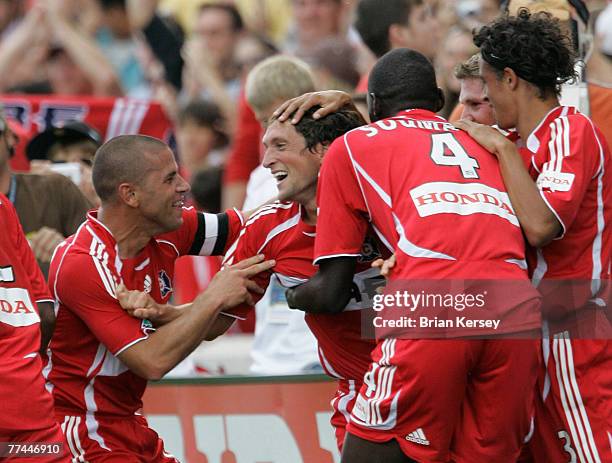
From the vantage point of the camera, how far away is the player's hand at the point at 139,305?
541 cm

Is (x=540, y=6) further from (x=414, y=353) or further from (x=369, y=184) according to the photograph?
(x=414, y=353)

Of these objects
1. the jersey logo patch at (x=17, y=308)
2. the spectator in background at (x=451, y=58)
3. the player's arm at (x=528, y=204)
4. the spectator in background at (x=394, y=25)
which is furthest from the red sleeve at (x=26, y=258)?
the spectator in background at (x=451, y=58)

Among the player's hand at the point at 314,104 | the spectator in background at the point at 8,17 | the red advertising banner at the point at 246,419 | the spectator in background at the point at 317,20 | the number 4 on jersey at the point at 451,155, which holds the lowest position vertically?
the red advertising banner at the point at 246,419

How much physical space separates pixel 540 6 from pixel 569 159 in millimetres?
1326

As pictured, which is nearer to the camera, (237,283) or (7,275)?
(7,275)

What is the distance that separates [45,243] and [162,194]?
137 centimetres

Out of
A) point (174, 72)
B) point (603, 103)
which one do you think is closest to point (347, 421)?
point (603, 103)

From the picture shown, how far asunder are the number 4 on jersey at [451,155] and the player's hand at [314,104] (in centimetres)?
69

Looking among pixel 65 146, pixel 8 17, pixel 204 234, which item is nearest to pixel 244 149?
pixel 65 146

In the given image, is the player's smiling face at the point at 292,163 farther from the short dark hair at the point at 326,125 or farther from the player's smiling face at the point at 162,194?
the player's smiling face at the point at 162,194

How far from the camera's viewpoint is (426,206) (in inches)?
186

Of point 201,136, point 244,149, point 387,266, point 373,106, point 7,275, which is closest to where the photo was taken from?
point 387,266

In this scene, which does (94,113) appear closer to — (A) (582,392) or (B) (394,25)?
(B) (394,25)

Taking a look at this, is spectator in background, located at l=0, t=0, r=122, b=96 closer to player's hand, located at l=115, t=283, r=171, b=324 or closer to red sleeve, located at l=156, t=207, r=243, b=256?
red sleeve, located at l=156, t=207, r=243, b=256
